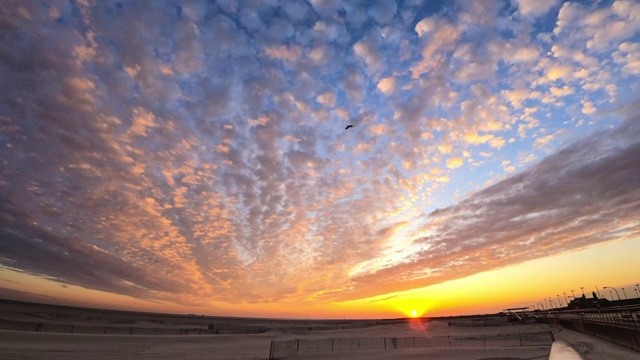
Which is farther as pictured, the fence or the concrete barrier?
the fence

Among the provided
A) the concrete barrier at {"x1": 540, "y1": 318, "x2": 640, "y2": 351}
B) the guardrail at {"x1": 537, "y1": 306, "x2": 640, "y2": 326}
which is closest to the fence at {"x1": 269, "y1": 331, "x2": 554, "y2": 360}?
the concrete barrier at {"x1": 540, "y1": 318, "x2": 640, "y2": 351}

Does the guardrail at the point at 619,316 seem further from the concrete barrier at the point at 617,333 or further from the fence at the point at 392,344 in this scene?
the fence at the point at 392,344

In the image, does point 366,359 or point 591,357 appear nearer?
point 591,357

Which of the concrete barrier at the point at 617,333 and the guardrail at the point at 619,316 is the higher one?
the guardrail at the point at 619,316

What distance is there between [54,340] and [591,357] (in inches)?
2495

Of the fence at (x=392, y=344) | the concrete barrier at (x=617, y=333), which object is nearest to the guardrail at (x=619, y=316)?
the concrete barrier at (x=617, y=333)

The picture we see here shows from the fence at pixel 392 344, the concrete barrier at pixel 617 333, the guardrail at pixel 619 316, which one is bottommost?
the fence at pixel 392 344

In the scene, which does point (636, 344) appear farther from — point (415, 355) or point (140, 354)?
point (140, 354)

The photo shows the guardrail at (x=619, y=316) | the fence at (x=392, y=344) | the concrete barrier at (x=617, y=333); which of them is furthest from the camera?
the fence at (x=392, y=344)

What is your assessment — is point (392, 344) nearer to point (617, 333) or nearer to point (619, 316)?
point (617, 333)

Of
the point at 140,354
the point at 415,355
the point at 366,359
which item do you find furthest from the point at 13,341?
the point at 415,355

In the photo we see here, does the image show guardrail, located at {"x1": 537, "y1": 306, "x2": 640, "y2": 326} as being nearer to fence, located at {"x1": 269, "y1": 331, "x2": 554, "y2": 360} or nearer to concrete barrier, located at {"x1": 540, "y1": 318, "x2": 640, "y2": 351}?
concrete barrier, located at {"x1": 540, "y1": 318, "x2": 640, "y2": 351}

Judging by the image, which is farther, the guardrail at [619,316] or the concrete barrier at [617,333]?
the guardrail at [619,316]

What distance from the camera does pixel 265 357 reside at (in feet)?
124
